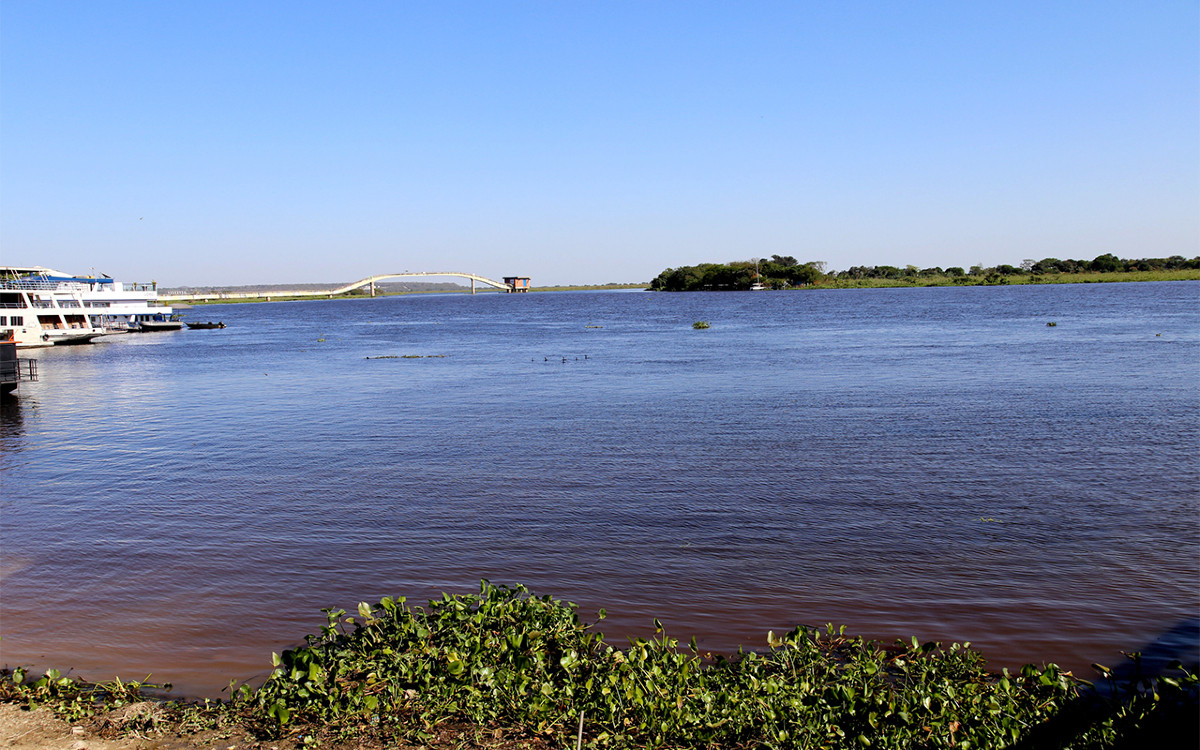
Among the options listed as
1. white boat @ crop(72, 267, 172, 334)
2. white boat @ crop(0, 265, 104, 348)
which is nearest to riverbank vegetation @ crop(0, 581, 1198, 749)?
white boat @ crop(0, 265, 104, 348)

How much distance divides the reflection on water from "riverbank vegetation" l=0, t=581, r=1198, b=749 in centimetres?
145

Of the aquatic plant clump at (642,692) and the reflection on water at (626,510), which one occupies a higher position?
the aquatic plant clump at (642,692)

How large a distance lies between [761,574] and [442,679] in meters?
5.05

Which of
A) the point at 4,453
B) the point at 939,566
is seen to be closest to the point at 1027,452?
the point at 939,566

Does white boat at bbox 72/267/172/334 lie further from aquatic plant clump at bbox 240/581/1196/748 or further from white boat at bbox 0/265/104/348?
aquatic plant clump at bbox 240/581/1196/748

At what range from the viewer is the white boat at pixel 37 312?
2341 inches

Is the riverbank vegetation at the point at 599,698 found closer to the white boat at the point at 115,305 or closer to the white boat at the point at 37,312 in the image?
the white boat at the point at 37,312

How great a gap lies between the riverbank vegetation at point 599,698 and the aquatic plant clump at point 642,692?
0.01 meters

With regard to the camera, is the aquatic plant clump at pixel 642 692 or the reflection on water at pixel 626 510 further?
the reflection on water at pixel 626 510

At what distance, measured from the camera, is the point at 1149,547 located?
10.8 m

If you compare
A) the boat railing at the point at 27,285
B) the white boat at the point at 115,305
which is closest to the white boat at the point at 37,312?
the boat railing at the point at 27,285

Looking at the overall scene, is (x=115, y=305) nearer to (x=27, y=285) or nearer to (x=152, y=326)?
(x=152, y=326)

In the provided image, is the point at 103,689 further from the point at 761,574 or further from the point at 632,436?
the point at 632,436

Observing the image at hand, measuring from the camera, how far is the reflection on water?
29.1 ft
